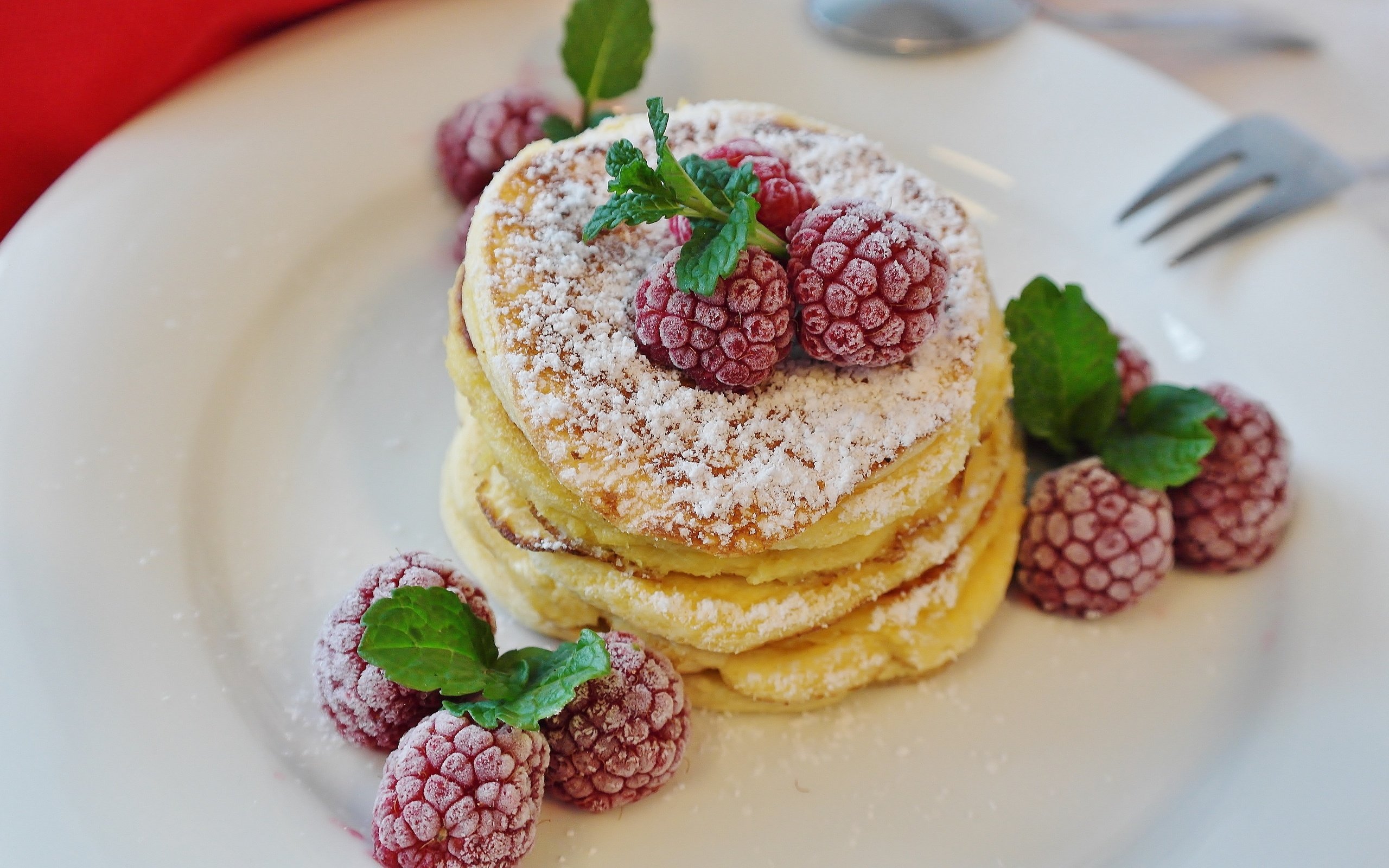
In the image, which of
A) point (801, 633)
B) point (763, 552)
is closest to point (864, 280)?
point (763, 552)

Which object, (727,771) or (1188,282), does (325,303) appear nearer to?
(727,771)

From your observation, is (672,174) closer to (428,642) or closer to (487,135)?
(428,642)

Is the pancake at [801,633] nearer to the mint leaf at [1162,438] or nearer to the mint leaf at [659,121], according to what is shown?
the mint leaf at [1162,438]

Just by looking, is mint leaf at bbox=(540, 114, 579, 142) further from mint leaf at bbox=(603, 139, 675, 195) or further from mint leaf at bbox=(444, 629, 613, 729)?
mint leaf at bbox=(444, 629, 613, 729)

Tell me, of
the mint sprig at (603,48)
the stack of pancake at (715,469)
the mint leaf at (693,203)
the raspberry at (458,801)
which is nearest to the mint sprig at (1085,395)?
the stack of pancake at (715,469)

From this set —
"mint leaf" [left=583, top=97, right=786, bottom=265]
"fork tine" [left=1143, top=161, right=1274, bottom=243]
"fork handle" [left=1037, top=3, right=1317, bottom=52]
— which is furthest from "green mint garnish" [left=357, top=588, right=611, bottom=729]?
"fork handle" [left=1037, top=3, right=1317, bottom=52]

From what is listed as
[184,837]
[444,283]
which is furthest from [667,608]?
[444,283]
